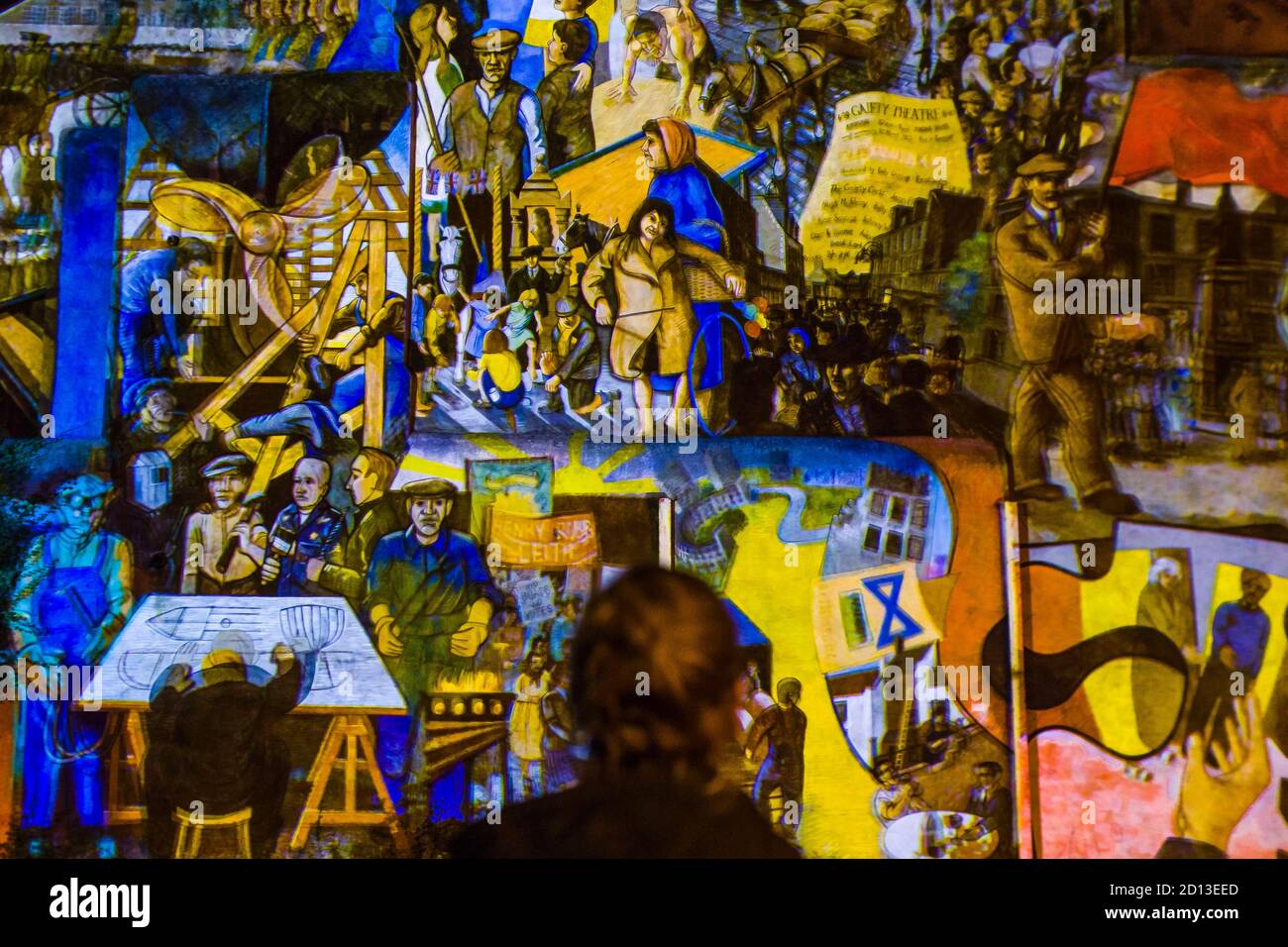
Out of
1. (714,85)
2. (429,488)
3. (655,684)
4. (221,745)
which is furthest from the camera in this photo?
(714,85)

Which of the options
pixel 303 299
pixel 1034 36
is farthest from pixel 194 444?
pixel 1034 36

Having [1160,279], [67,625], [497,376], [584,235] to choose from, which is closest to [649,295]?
[584,235]

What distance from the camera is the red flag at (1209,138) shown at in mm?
7438

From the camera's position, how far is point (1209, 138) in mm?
7457

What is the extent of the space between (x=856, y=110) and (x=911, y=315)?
1268 mm

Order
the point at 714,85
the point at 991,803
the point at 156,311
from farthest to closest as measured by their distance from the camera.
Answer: the point at 714,85, the point at 156,311, the point at 991,803

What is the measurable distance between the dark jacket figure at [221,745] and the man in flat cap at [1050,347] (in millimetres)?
4395

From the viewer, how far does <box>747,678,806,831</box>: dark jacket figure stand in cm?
699

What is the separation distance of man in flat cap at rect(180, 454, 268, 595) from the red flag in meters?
5.46

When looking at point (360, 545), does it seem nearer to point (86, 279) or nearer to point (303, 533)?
point (303, 533)

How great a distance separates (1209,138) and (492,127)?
425 cm

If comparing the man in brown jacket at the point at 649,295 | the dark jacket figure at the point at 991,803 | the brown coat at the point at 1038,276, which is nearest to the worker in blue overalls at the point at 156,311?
the man in brown jacket at the point at 649,295

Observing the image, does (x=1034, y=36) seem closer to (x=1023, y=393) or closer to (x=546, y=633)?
(x=1023, y=393)

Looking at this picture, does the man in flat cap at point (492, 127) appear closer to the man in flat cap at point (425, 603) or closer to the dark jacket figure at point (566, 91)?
the dark jacket figure at point (566, 91)
